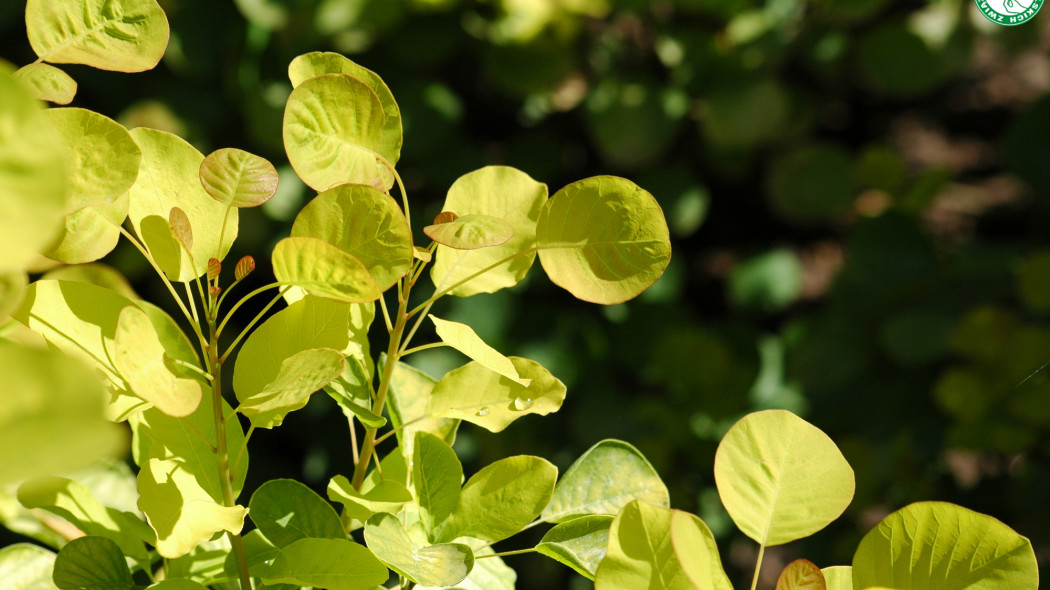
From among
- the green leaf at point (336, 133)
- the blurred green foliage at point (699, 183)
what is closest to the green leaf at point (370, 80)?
the green leaf at point (336, 133)

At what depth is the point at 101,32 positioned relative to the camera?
0.16 m

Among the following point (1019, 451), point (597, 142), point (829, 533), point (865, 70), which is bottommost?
point (829, 533)

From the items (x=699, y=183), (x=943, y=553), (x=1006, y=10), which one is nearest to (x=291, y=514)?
(x=943, y=553)

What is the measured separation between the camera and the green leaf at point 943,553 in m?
0.14

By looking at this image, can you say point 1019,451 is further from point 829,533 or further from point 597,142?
point 597,142

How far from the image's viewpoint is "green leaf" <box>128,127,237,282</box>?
17 centimetres

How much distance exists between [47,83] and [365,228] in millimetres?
68

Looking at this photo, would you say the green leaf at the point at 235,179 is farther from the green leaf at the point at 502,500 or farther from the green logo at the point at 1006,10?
the green logo at the point at 1006,10

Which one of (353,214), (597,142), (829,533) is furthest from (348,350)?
(829,533)

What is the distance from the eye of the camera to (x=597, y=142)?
2.23 ft

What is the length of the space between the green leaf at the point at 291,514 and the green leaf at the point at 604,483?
5cm

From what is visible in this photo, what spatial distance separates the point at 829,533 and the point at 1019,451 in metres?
0.18

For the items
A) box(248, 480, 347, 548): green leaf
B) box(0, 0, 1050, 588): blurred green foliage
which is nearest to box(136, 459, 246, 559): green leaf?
box(248, 480, 347, 548): green leaf

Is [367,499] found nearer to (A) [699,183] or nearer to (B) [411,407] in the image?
(B) [411,407]
